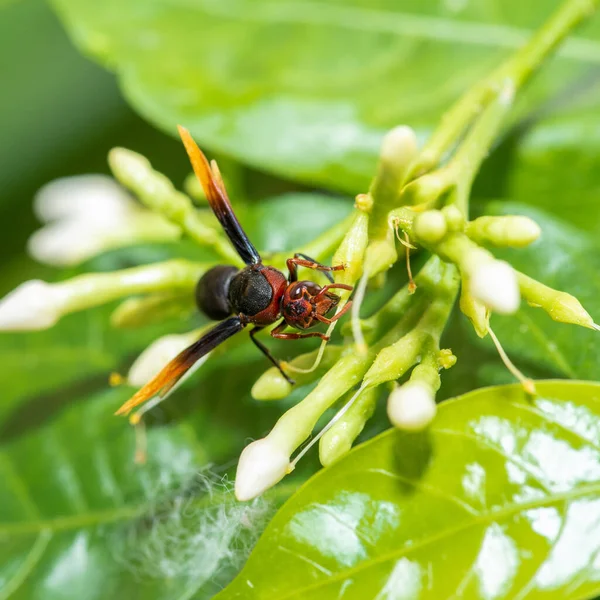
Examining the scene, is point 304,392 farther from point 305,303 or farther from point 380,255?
point 380,255

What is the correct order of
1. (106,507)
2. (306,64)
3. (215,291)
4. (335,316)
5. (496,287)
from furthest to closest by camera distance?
(306,64), (106,507), (215,291), (335,316), (496,287)

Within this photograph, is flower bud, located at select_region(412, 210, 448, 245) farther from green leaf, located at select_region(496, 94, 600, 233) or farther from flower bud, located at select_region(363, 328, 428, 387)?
green leaf, located at select_region(496, 94, 600, 233)

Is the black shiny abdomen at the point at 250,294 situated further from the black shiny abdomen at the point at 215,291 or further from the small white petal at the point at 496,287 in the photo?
the small white petal at the point at 496,287

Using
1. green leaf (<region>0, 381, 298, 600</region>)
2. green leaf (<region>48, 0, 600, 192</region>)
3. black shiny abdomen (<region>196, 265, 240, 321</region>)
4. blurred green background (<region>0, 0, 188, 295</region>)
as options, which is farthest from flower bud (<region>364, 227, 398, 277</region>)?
blurred green background (<region>0, 0, 188, 295</region>)

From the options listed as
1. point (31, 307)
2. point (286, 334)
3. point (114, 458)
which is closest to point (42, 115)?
point (114, 458)

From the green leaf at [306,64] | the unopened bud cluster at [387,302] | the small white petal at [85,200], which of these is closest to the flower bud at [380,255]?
the unopened bud cluster at [387,302]
